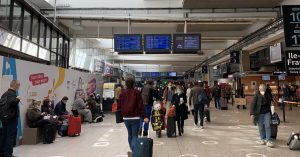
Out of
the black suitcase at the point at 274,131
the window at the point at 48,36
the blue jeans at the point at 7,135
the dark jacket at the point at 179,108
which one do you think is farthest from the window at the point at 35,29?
the black suitcase at the point at 274,131

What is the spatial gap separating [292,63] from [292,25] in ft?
2.97

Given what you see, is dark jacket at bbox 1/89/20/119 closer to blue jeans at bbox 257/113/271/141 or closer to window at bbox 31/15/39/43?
blue jeans at bbox 257/113/271/141

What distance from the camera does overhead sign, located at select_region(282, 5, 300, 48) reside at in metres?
5.75

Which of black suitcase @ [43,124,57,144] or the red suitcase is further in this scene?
the red suitcase

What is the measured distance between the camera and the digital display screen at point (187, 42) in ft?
39.7

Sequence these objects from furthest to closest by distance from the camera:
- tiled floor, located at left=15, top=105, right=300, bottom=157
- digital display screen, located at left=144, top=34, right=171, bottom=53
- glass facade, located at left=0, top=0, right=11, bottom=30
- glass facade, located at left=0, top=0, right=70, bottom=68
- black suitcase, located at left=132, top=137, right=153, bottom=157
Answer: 1. digital display screen, located at left=144, top=34, right=171, bottom=53
2. glass facade, located at left=0, top=0, right=70, bottom=68
3. glass facade, located at left=0, top=0, right=11, bottom=30
4. tiled floor, located at left=15, top=105, right=300, bottom=157
5. black suitcase, located at left=132, top=137, right=153, bottom=157

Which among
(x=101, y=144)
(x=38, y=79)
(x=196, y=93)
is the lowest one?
(x=101, y=144)

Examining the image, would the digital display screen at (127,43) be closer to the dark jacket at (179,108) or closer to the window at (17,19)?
the window at (17,19)

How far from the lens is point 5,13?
859cm

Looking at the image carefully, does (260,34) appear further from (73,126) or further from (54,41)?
(54,41)

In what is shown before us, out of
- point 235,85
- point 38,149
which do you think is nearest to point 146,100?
point 38,149

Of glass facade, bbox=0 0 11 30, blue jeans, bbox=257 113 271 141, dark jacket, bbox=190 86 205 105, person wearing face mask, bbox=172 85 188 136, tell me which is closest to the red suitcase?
person wearing face mask, bbox=172 85 188 136

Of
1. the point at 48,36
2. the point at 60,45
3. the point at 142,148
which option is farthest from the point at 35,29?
the point at 142,148

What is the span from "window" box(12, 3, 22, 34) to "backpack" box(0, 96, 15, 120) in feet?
15.2
